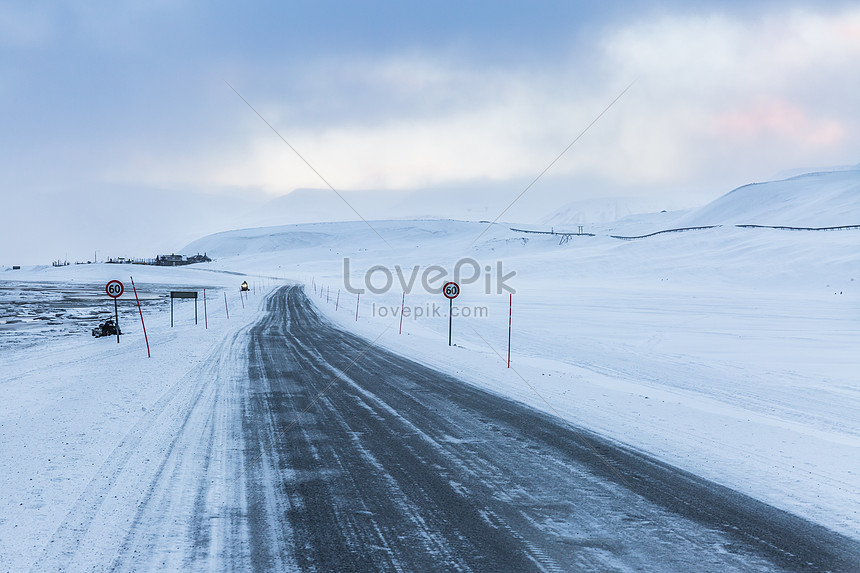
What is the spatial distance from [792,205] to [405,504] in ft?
557

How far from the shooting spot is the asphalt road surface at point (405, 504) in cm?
439

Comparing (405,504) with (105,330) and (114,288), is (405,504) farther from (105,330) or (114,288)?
(105,330)

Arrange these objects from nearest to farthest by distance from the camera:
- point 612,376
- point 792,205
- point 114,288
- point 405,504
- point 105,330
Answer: point 405,504, point 612,376, point 114,288, point 105,330, point 792,205

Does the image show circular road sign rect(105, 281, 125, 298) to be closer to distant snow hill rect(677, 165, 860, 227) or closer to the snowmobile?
the snowmobile

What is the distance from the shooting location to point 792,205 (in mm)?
146750

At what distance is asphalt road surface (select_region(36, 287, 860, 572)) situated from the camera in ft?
14.4

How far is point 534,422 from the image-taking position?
8.70m

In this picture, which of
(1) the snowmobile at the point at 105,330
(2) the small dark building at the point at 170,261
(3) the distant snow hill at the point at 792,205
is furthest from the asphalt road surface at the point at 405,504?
(2) the small dark building at the point at 170,261

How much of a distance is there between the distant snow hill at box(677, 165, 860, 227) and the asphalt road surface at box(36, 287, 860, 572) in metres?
114

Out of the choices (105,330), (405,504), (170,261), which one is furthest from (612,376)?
(170,261)

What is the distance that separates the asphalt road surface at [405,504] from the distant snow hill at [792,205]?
373 feet

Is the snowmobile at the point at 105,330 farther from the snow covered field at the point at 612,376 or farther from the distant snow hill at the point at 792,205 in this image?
the distant snow hill at the point at 792,205

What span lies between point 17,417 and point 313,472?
541 cm

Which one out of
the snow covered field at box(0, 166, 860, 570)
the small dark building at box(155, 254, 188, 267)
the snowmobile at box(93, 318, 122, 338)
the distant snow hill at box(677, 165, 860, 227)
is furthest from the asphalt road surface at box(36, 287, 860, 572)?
the small dark building at box(155, 254, 188, 267)
